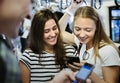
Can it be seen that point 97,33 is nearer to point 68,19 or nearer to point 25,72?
point 25,72

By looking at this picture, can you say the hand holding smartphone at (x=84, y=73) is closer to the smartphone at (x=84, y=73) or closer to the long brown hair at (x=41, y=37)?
the smartphone at (x=84, y=73)

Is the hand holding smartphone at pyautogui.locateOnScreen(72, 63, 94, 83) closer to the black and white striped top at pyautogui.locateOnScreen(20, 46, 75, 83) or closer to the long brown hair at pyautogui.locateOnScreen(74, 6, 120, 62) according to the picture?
the long brown hair at pyautogui.locateOnScreen(74, 6, 120, 62)

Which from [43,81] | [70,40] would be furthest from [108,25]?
[43,81]

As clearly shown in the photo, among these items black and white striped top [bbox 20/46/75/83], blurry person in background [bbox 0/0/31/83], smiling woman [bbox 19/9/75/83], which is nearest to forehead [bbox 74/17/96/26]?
smiling woman [bbox 19/9/75/83]

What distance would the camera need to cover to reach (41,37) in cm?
192

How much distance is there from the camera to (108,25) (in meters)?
2.91

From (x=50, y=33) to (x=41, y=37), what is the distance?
0.23ft

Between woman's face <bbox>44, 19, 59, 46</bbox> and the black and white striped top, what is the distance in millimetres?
89

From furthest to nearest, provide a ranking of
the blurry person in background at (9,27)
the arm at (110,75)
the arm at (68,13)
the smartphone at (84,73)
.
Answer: the arm at (68,13)
the arm at (110,75)
the smartphone at (84,73)
the blurry person in background at (9,27)

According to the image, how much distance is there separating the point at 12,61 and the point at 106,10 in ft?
7.62

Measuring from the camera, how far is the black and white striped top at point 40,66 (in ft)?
6.01

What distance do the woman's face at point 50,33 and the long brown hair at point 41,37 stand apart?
2cm

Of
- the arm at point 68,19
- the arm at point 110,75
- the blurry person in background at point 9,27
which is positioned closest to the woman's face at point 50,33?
the arm at point 68,19

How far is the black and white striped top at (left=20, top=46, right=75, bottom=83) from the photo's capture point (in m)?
1.83
